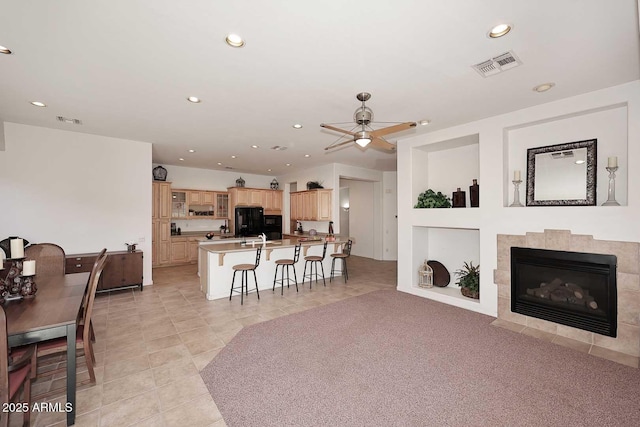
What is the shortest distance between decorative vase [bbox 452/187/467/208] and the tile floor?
214 centimetres

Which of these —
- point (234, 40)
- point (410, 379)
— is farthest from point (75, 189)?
point (410, 379)

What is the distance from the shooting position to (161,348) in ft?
9.89

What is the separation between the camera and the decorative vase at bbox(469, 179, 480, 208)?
170 inches

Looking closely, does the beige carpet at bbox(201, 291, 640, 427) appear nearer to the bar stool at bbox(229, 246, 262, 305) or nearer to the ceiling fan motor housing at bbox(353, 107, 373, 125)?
the bar stool at bbox(229, 246, 262, 305)

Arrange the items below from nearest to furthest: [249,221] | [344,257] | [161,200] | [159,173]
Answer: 1. [344,257]
2. [161,200]
3. [159,173]
4. [249,221]

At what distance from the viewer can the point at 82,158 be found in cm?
491

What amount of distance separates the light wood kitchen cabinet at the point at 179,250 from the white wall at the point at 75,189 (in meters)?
2.18

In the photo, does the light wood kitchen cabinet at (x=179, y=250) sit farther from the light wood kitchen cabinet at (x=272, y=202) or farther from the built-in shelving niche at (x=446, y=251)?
the built-in shelving niche at (x=446, y=251)

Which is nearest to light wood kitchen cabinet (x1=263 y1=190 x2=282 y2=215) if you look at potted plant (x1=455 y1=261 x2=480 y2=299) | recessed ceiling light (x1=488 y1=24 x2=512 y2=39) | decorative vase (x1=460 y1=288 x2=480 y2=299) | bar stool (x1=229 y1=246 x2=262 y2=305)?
bar stool (x1=229 y1=246 x2=262 y2=305)

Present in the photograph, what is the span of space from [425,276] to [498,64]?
12.0 ft

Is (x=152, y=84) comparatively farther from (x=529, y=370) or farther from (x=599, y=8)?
(x=529, y=370)

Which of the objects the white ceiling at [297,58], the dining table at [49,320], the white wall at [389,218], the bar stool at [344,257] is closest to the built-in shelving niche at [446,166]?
the white ceiling at [297,58]

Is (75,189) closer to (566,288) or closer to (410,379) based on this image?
(410,379)

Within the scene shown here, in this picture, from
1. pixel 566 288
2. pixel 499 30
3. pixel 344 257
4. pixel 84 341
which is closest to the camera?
pixel 499 30
